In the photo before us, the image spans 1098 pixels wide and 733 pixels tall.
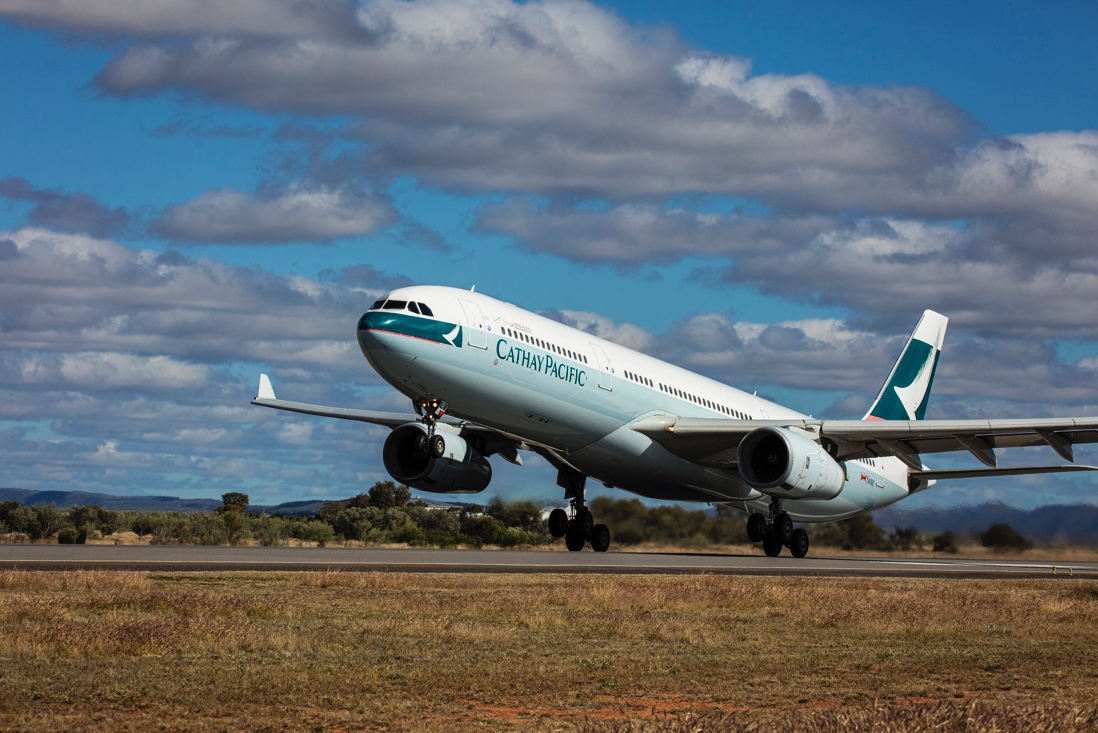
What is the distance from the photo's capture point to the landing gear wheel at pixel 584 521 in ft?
126

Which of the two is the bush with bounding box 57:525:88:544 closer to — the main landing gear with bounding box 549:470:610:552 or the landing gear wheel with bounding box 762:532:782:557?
the main landing gear with bounding box 549:470:610:552

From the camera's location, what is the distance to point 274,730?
8195 millimetres

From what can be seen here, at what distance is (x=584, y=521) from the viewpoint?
38.4 metres

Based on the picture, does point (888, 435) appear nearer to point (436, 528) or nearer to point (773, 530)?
point (773, 530)

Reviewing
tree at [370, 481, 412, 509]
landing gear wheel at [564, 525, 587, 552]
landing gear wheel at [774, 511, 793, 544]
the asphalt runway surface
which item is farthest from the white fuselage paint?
tree at [370, 481, 412, 509]

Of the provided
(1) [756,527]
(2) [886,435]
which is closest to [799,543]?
(1) [756,527]

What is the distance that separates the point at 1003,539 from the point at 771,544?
11.0 metres

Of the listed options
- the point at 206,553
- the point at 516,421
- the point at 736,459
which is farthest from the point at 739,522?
the point at 206,553

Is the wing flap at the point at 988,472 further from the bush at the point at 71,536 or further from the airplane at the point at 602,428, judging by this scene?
the bush at the point at 71,536

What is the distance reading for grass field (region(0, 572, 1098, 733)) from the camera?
8.59 m

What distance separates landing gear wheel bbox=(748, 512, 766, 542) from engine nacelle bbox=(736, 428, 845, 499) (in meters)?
5.45

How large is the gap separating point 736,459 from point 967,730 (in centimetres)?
2860

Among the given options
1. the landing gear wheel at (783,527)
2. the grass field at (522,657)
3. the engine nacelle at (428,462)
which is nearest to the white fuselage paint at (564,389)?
the landing gear wheel at (783,527)

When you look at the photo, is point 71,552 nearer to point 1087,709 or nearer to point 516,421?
point 516,421
